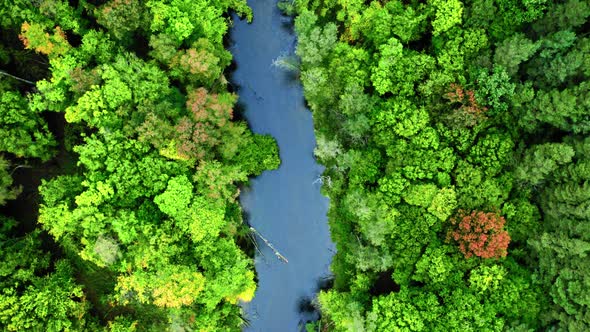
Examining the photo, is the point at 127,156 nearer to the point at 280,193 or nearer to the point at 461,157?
the point at 280,193

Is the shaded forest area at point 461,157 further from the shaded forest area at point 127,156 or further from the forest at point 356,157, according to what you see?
the shaded forest area at point 127,156

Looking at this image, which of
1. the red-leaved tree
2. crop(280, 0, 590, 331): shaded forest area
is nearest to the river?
crop(280, 0, 590, 331): shaded forest area

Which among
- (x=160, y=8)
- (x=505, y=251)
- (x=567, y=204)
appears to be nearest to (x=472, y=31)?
(x=567, y=204)

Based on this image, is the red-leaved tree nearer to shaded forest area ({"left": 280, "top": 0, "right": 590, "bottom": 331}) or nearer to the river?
shaded forest area ({"left": 280, "top": 0, "right": 590, "bottom": 331})

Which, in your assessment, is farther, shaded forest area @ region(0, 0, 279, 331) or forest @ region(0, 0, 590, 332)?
shaded forest area @ region(0, 0, 279, 331)

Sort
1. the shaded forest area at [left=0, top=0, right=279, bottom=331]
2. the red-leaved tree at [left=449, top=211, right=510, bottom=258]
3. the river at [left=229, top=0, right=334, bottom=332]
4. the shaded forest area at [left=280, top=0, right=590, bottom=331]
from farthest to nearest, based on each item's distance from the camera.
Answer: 1. the river at [left=229, top=0, right=334, bottom=332]
2. the shaded forest area at [left=0, top=0, right=279, bottom=331]
3. the red-leaved tree at [left=449, top=211, right=510, bottom=258]
4. the shaded forest area at [left=280, top=0, right=590, bottom=331]

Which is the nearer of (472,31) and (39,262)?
(472,31)

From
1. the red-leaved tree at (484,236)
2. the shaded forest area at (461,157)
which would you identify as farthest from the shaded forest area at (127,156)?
the red-leaved tree at (484,236)

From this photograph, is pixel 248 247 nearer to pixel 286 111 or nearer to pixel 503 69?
pixel 286 111
